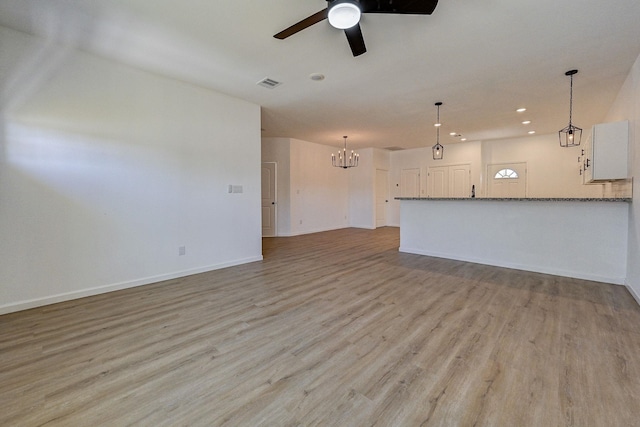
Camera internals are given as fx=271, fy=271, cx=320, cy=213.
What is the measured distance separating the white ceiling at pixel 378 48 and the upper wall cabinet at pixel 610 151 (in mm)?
723

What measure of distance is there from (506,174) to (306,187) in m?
5.88

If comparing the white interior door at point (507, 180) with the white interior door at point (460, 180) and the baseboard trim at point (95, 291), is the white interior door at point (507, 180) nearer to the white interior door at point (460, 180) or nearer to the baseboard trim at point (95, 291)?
the white interior door at point (460, 180)

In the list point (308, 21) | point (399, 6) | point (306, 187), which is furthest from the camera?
point (306, 187)

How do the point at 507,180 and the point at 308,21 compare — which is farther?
the point at 507,180

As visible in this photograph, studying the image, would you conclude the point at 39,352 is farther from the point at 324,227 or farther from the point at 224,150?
the point at 324,227

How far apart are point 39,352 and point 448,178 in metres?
9.46

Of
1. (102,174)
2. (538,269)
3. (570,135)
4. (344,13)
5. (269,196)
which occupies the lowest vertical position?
(538,269)

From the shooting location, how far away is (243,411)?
149 cm

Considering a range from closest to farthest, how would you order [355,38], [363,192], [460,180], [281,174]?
[355,38] < [281,174] < [460,180] < [363,192]

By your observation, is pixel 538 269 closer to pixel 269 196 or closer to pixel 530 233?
pixel 530 233

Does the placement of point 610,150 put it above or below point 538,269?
above

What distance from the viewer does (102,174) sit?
323 cm

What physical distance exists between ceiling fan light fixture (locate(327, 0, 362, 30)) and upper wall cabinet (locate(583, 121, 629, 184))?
12.8 feet

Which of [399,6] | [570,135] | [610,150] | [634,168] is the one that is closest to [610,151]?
[610,150]
